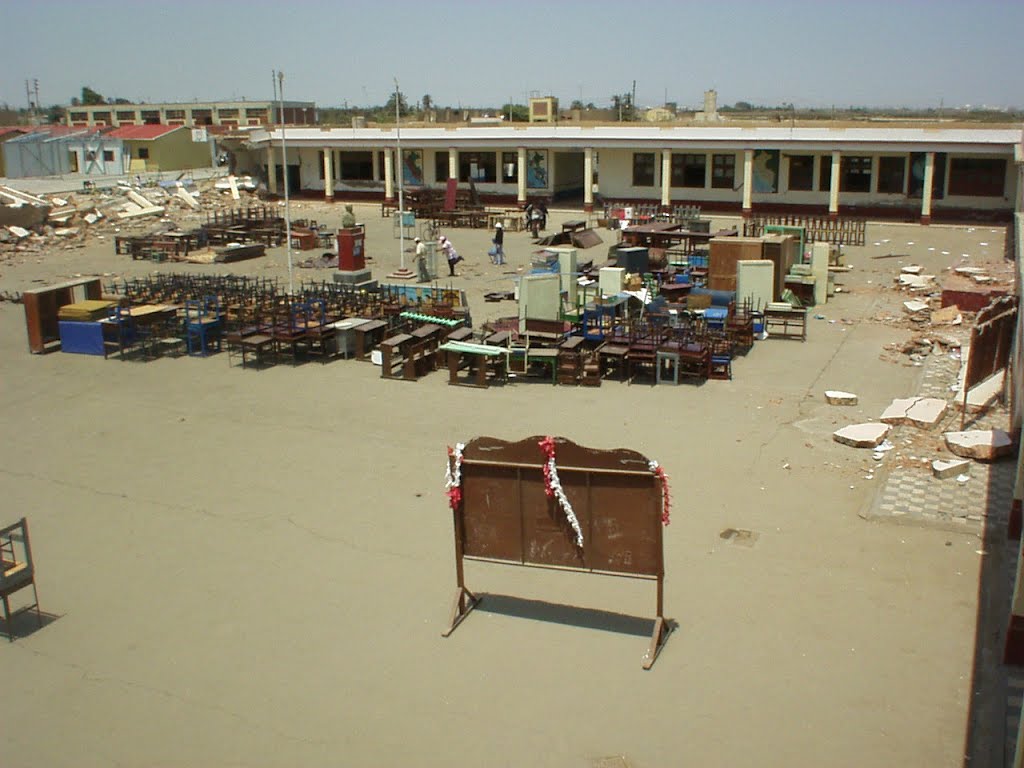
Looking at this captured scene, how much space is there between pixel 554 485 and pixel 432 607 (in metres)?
1.69

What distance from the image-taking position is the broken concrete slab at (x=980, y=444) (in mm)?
11516

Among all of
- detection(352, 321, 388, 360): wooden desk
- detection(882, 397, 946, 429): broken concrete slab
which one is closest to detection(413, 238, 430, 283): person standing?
detection(352, 321, 388, 360): wooden desk

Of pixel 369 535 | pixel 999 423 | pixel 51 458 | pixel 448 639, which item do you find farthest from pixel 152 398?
pixel 999 423

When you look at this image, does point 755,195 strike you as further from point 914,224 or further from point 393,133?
point 393,133

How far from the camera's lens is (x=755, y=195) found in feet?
136

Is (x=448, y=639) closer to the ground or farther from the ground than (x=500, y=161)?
closer to the ground

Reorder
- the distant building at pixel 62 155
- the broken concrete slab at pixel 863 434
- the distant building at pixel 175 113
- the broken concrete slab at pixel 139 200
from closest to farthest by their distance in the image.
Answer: the broken concrete slab at pixel 863 434 → the broken concrete slab at pixel 139 200 → the distant building at pixel 62 155 → the distant building at pixel 175 113

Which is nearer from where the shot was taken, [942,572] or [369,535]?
[942,572]

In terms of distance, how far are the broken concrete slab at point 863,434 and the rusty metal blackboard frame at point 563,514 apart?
537cm

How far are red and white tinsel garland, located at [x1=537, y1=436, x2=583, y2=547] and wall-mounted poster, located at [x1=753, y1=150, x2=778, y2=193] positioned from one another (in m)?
35.5

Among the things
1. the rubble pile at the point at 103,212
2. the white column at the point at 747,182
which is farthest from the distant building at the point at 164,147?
the white column at the point at 747,182

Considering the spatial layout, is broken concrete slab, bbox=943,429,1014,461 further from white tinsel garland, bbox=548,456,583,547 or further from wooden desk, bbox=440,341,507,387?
wooden desk, bbox=440,341,507,387

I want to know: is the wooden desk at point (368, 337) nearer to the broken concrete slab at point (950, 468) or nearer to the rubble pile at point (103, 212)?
the broken concrete slab at point (950, 468)

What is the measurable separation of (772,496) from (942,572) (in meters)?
2.20
